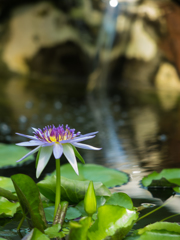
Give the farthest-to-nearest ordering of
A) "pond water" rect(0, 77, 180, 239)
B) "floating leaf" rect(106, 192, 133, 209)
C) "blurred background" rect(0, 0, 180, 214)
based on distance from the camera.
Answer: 1. "blurred background" rect(0, 0, 180, 214)
2. "pond water" rect(0, 77, 180, 239)
3. "floating leaf" rect(106, 192, 133, 209)

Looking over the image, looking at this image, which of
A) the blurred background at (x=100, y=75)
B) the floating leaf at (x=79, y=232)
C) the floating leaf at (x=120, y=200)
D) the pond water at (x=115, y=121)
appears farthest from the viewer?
the blurred background at (x=100, y=75)

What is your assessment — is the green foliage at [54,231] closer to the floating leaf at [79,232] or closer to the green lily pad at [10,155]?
the floating leaf at [79,232]

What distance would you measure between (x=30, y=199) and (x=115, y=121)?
1.81m

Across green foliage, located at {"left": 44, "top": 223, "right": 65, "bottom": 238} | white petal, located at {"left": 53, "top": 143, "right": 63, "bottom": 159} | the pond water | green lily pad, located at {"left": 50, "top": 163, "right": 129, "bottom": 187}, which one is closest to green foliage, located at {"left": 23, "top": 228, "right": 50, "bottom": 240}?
green foliage, located at {"left": 44, "top": 223, "right": 65, "bottom": 238}

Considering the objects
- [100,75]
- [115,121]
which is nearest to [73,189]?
[115,121]

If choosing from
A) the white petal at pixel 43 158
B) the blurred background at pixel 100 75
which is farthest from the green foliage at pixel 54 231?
the blurred background at pixel 100 75

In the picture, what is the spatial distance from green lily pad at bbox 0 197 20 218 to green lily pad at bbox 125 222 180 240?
29cm

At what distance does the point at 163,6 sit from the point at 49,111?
2670mm

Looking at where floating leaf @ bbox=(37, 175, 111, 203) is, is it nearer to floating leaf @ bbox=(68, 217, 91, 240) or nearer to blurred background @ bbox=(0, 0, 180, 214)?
floating leaf @ bbox=(68, 217, 91, 240)

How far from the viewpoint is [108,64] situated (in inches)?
196

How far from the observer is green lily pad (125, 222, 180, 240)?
612mm

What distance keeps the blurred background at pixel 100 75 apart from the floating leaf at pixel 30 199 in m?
0.56

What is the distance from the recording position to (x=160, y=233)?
2.02 feet

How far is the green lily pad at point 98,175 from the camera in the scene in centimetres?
104
